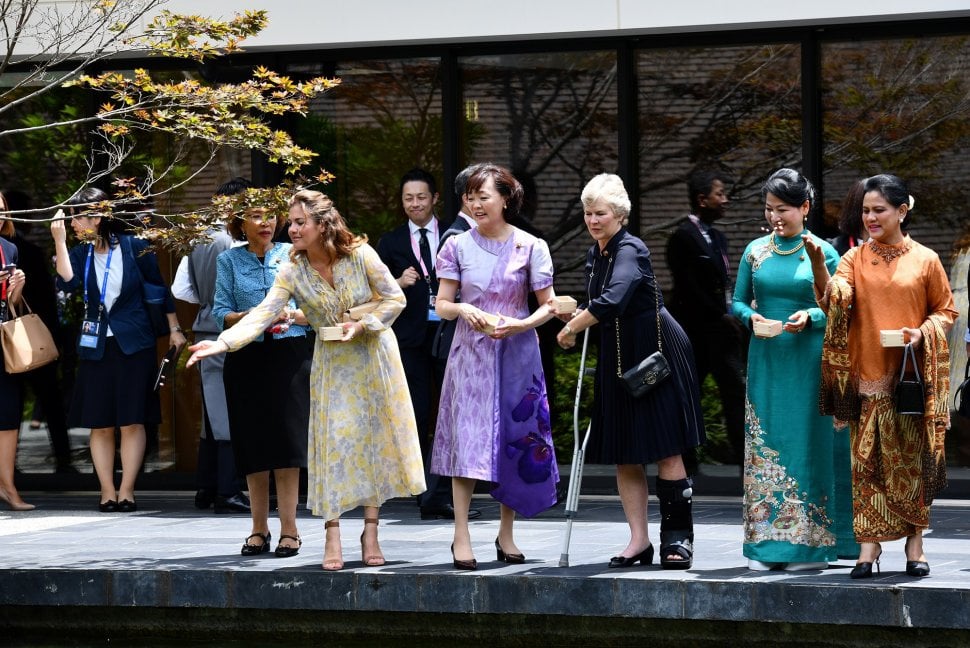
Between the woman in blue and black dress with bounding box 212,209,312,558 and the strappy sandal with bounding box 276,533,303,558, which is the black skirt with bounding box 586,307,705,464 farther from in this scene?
the strappy sandal with bounding box 276,533,303,558

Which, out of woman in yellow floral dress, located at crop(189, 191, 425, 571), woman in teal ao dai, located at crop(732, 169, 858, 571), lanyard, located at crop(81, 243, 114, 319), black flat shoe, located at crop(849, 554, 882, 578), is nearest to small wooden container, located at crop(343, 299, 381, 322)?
woman in yellow floral dress, located at crop(189, 191, 425, 571)

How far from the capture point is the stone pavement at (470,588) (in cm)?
668

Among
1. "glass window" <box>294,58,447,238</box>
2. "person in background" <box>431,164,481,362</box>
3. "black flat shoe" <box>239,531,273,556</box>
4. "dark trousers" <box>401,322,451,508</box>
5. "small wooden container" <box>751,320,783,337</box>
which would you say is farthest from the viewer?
"glass window" <box>294,58,447,238</box>

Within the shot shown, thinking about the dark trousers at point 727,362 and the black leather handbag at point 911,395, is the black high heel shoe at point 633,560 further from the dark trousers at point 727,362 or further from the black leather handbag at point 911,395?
the dark trousers at point 727,362

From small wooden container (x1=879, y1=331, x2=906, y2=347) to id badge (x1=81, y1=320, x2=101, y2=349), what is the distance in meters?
5.56

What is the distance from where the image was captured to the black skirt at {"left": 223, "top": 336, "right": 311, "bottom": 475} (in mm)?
8039

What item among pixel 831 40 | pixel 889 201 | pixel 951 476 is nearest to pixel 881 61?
pixel 831 40

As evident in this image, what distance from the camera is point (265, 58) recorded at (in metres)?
11.0

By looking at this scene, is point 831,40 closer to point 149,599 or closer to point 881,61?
point 881,61

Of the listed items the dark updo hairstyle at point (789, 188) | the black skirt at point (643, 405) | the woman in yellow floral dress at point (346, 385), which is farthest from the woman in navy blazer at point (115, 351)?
the dark updo hairstyle at point (789, 188)

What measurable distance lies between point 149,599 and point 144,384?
315 centimetres

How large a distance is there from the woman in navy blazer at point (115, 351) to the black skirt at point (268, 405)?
8.09 ft

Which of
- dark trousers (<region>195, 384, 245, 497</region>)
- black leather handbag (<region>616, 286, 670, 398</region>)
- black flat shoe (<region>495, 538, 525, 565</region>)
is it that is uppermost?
black leather handbag (<region>616, 286, 670, 398</region>)

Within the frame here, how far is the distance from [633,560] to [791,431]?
0.95 meters
